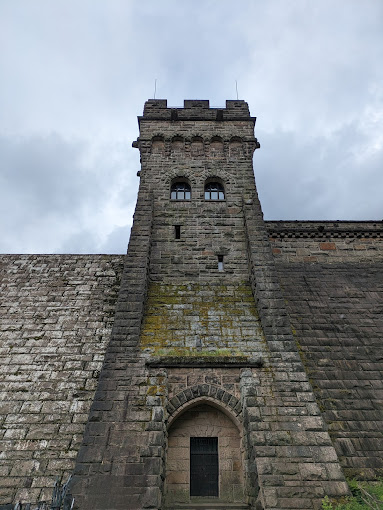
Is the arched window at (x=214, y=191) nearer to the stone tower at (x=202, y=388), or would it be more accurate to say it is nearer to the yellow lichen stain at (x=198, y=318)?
the stone tower at (x=202, y=388)

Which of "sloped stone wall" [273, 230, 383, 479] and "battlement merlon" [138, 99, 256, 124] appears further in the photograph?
"battlement merlon" [138, 99, 256, 124]

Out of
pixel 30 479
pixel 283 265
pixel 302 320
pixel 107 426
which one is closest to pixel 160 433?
pixel 107 426

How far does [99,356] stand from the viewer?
970 centimetres

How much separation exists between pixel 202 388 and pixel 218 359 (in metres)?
0.75

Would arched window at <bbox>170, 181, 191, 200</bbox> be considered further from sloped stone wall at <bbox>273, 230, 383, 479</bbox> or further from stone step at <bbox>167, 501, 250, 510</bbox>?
stone step at <bbox>167, 501, 250, 510</bbox>

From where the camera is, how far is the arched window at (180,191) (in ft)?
44.0

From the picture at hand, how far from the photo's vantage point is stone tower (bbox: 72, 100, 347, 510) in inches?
264

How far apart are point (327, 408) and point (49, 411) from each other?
21.3ft

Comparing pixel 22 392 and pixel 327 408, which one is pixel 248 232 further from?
pixel 22 392

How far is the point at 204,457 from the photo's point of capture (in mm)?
7879

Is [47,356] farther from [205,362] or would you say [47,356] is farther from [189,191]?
[189,191]

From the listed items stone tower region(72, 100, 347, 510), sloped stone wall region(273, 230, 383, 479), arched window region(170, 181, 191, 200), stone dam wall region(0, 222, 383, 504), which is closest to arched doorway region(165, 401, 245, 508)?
stone tower region(72, 100, 347, 510)

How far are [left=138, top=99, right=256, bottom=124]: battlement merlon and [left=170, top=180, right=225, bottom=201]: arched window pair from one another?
11.6 feet

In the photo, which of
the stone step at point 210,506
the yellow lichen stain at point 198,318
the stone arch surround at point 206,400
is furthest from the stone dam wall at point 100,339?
the stone step at point 210,506
